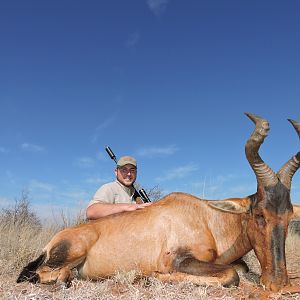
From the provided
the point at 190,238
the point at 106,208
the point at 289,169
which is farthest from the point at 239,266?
the point at 106,208

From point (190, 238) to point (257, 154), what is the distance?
134 centimetres

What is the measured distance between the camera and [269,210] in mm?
4863

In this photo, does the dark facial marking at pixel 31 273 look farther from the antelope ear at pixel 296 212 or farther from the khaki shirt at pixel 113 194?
the antelope ear at pixel 296 212

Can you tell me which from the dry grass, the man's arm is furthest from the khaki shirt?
the dry grass

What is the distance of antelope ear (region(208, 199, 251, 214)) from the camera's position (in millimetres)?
5338

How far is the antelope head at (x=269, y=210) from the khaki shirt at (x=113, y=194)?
2927 mm

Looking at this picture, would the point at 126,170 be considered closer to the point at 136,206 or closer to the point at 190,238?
the point at 136,206

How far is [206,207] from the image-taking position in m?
5.93

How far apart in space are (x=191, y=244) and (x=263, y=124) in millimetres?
1720

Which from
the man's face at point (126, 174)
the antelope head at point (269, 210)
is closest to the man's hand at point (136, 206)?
the antelope head at point (269, 210)

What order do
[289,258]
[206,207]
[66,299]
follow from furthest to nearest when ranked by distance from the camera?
→ [289,258] < [206,207] < [66,299]

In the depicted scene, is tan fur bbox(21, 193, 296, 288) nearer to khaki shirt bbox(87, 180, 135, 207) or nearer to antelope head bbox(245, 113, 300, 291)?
antelope head bbox(245, 113, 300, 291)

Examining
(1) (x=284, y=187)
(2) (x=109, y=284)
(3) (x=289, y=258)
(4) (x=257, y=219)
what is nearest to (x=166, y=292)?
(2) (x=109, y=284)

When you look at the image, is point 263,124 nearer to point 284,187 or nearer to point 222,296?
point 284,187
